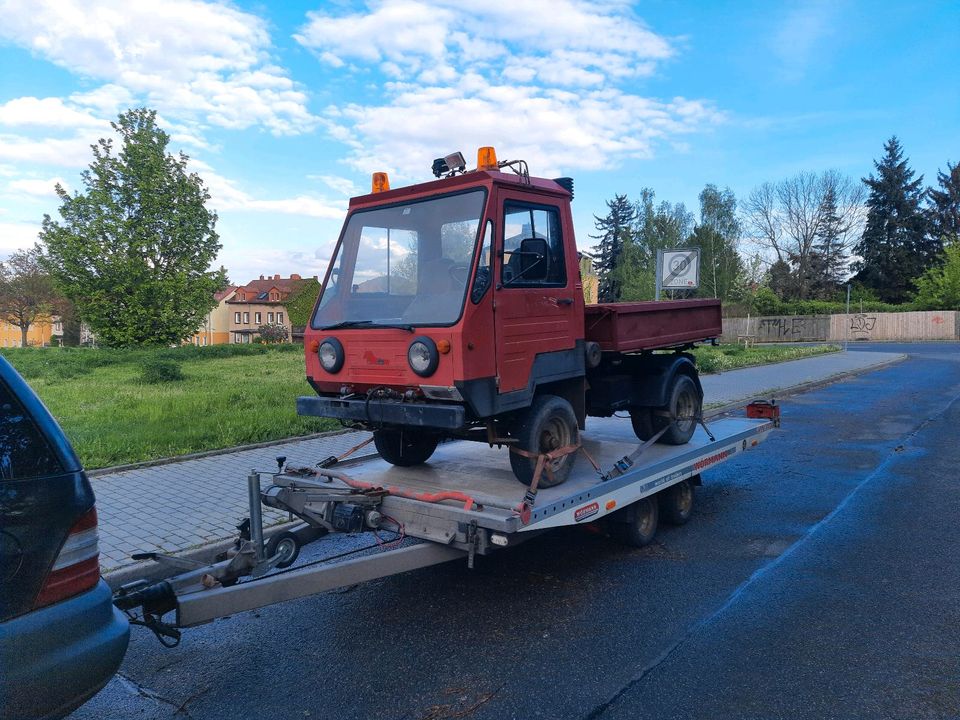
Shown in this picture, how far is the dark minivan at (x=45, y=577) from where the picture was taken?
7.74 feet

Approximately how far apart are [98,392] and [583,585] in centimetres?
1351

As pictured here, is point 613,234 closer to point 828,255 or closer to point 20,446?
point 828,255

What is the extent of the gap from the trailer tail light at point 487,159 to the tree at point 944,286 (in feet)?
176

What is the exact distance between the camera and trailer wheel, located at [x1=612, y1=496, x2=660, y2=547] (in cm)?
559

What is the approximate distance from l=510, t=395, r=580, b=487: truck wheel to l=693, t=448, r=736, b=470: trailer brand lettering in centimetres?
152

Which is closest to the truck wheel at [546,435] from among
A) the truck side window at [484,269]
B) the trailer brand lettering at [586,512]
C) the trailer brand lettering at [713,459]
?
the trailer brand lettering at [586,512]

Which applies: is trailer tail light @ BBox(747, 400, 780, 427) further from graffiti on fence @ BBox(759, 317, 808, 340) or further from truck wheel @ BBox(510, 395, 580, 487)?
graffiti on fence @ BBox(759, 317, 808, 340)

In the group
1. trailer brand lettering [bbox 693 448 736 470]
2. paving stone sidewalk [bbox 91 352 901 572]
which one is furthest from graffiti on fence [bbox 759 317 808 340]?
trailer brand lettering [bbox 693 448 736 470]

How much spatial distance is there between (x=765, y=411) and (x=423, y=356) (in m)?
5.57

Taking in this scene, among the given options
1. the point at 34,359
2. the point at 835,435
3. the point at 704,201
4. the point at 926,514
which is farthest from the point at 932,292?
the point at 34,359

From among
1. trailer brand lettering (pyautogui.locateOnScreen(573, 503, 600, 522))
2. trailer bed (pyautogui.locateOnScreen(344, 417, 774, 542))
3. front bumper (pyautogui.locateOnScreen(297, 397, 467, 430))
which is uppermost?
front bumper (pyautogui.locateOnScreen(297, 397, 467, 430))

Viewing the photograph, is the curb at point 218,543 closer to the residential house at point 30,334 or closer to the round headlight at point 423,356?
the round headlight at point 423,356

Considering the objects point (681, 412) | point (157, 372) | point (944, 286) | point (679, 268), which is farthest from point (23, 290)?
point (944, 286)

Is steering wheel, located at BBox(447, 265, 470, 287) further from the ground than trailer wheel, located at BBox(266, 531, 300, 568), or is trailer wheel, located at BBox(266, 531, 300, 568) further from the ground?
steering wheel, located at BBox(447, 265, 470, 287)
